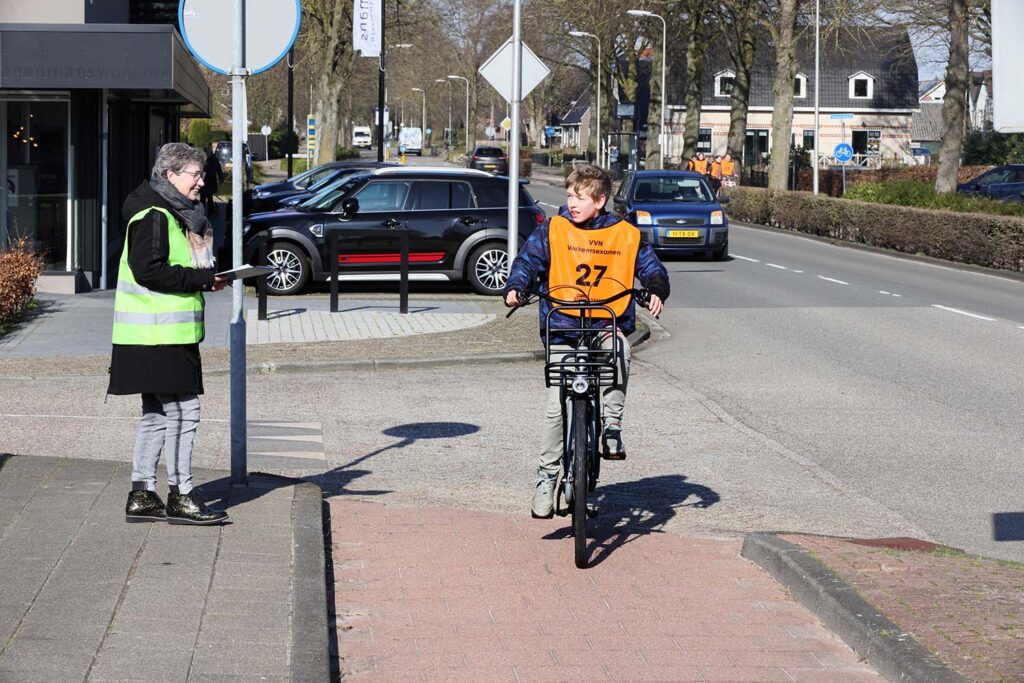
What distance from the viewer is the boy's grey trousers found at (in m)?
6.39

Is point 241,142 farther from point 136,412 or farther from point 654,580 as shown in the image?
point 136,412

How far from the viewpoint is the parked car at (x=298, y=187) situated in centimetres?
2533

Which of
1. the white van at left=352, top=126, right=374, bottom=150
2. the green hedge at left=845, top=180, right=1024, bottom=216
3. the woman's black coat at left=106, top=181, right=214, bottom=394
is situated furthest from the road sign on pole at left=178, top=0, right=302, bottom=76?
the white van at left=352, top=126, right=374, bottom=150

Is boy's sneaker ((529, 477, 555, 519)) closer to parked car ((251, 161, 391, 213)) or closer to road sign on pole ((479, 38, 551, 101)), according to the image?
road sign on pole ((479, 38, 551, 101))

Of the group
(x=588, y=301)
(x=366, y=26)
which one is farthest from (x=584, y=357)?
(x=366, y=26)

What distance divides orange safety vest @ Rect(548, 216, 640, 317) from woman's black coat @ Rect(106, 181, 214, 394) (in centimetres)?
153

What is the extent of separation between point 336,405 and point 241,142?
411 centimetres

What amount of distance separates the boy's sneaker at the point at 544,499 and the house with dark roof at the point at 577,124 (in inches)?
4454

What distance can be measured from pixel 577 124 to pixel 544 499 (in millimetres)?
119414

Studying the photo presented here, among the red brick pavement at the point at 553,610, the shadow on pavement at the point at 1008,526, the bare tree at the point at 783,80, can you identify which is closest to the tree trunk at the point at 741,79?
the bare tree at the point at 783,80

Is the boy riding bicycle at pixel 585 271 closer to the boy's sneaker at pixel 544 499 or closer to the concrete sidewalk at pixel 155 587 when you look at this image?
the boy's sneaker at pixel 544 499

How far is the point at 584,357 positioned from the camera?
6207 mm

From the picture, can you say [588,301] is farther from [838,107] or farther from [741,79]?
[838,107]

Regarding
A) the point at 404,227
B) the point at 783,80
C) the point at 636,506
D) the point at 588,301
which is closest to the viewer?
the point at 588,301
